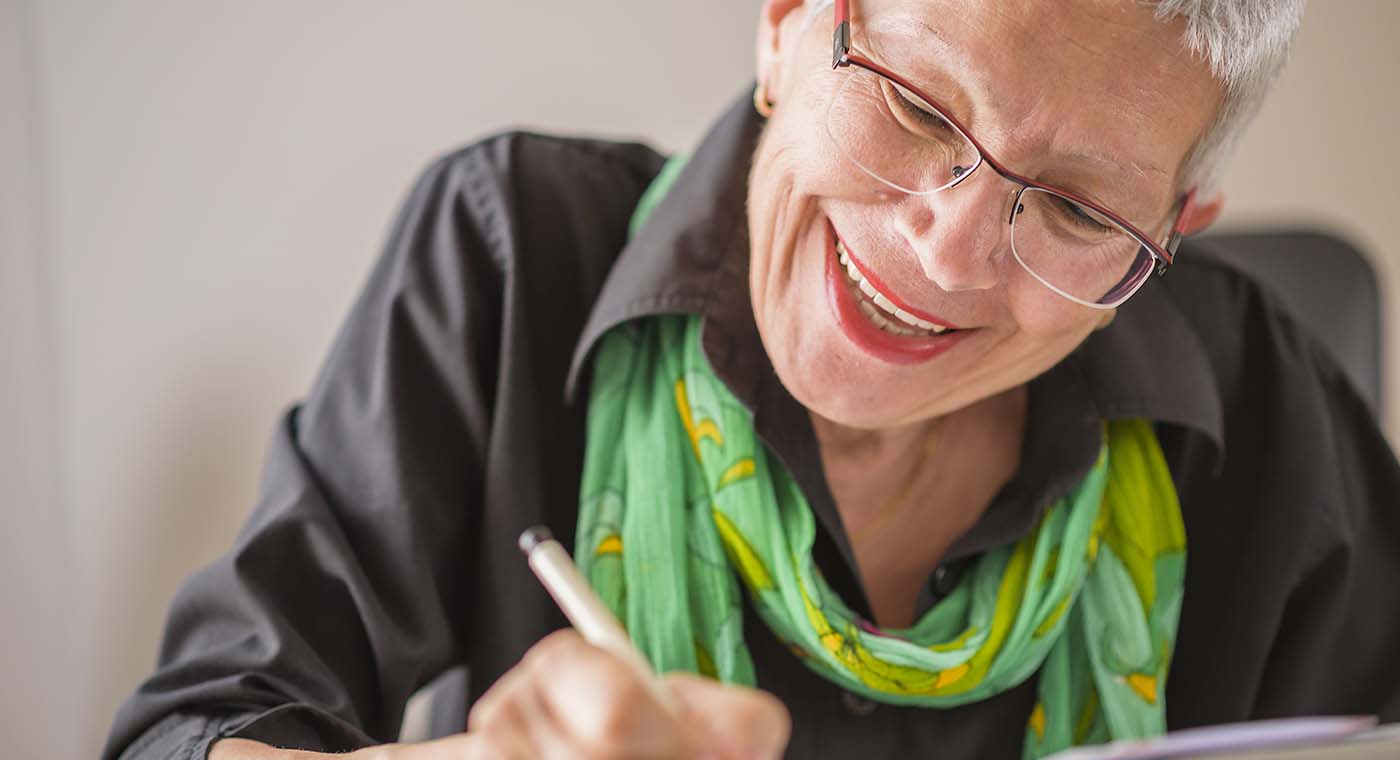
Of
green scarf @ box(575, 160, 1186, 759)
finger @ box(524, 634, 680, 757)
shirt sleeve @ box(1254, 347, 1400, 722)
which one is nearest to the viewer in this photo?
finger @ box(524, 634, 680, 757)

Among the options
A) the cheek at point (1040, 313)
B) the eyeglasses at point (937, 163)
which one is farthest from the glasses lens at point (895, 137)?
the cheek at point (1040, 313)

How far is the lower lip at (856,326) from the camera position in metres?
0.89

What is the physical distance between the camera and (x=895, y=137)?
825 mm

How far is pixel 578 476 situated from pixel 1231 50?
65 centimetres

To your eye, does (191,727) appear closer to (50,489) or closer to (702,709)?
(702,709)

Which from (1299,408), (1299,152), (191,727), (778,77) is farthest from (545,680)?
(1299,152)

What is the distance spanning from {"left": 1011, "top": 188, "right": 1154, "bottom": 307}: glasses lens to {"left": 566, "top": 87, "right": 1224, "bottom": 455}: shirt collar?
26 centimetres

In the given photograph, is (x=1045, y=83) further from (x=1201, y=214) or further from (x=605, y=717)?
(x=605, y=717)

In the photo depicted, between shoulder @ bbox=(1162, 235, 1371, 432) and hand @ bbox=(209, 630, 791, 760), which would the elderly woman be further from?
hand @ bbox=(209, 630, 791, 760)

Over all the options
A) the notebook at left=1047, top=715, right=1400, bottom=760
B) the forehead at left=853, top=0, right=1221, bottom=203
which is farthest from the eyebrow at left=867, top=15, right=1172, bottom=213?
the notebook at left=1047, top=715, right=1400, bottom=760

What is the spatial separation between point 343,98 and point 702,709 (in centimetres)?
123

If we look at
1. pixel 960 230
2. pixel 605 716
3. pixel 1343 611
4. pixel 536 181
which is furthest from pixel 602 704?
pixel 1343 611

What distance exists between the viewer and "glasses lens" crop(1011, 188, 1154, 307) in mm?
843

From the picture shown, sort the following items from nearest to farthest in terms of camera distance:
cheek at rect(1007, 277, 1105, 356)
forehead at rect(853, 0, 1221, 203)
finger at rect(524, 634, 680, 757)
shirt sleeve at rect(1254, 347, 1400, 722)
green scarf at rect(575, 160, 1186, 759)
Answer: finger at rect(524, 634, 680, 757)
forehead at rect(853, 0, 1221, 203)
cheek at rect(1007, 277, 1105, 356)
green scarf at rect(575, 160, 1186, 759)
shirt sleeve at rect(1254, 347, 1400, 722)
